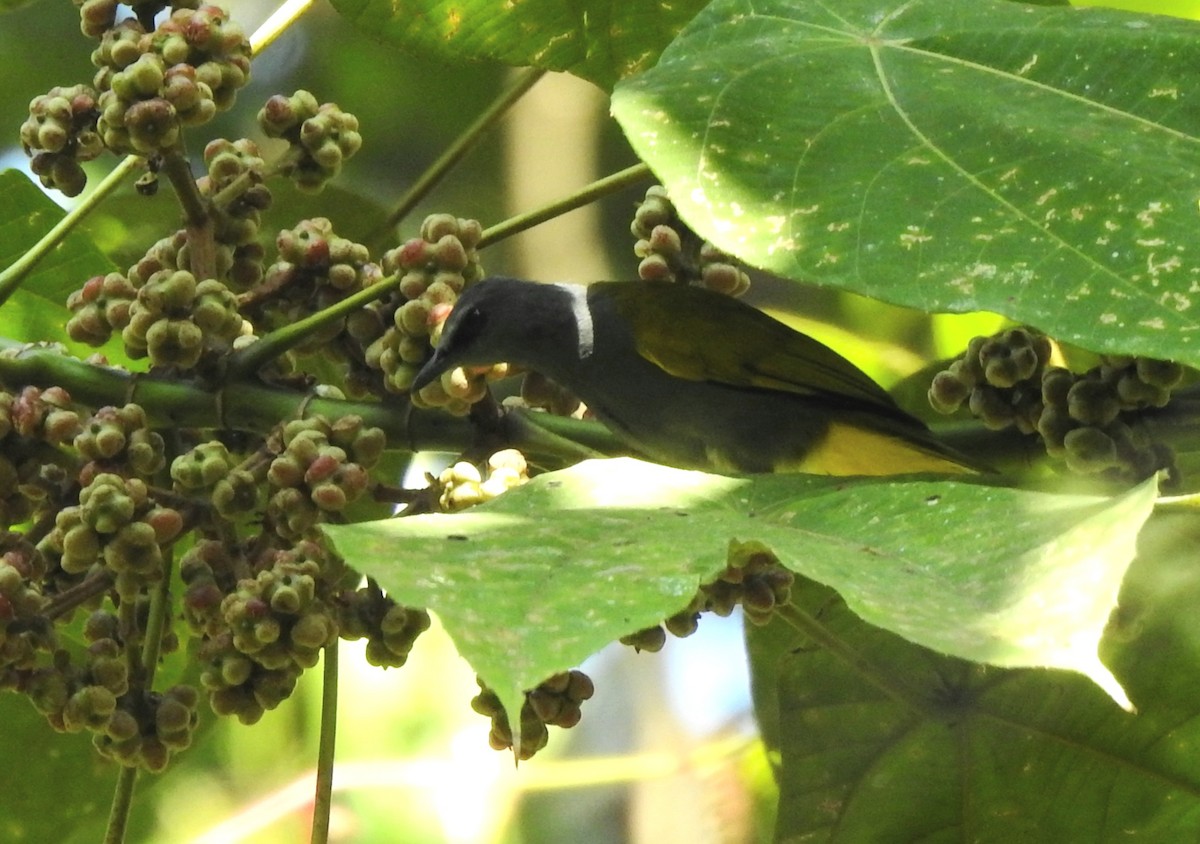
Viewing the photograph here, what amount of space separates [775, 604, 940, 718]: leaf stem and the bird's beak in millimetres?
343

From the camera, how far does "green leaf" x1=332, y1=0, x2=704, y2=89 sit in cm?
142

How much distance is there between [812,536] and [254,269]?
29.2 inches

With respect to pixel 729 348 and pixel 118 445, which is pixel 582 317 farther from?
pixel 118 445

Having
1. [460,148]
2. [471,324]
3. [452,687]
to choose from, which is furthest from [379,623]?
[452,687]

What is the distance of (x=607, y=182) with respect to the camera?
1299mm

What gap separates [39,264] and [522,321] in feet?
1.64

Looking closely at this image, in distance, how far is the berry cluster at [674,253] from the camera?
128cm

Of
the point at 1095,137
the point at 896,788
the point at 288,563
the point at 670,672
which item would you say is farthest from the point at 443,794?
the point at 1095,137

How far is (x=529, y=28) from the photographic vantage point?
1.42 metres

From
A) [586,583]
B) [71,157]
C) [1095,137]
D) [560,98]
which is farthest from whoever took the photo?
[560,98]

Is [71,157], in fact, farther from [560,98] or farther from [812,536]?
[560,98]

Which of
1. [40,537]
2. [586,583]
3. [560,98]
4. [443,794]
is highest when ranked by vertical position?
[586,583]

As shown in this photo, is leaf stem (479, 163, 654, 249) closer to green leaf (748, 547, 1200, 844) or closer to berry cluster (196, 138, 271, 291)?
berry cluster (196, 138, 271, 291)

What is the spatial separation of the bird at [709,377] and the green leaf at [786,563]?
2.53 feet
